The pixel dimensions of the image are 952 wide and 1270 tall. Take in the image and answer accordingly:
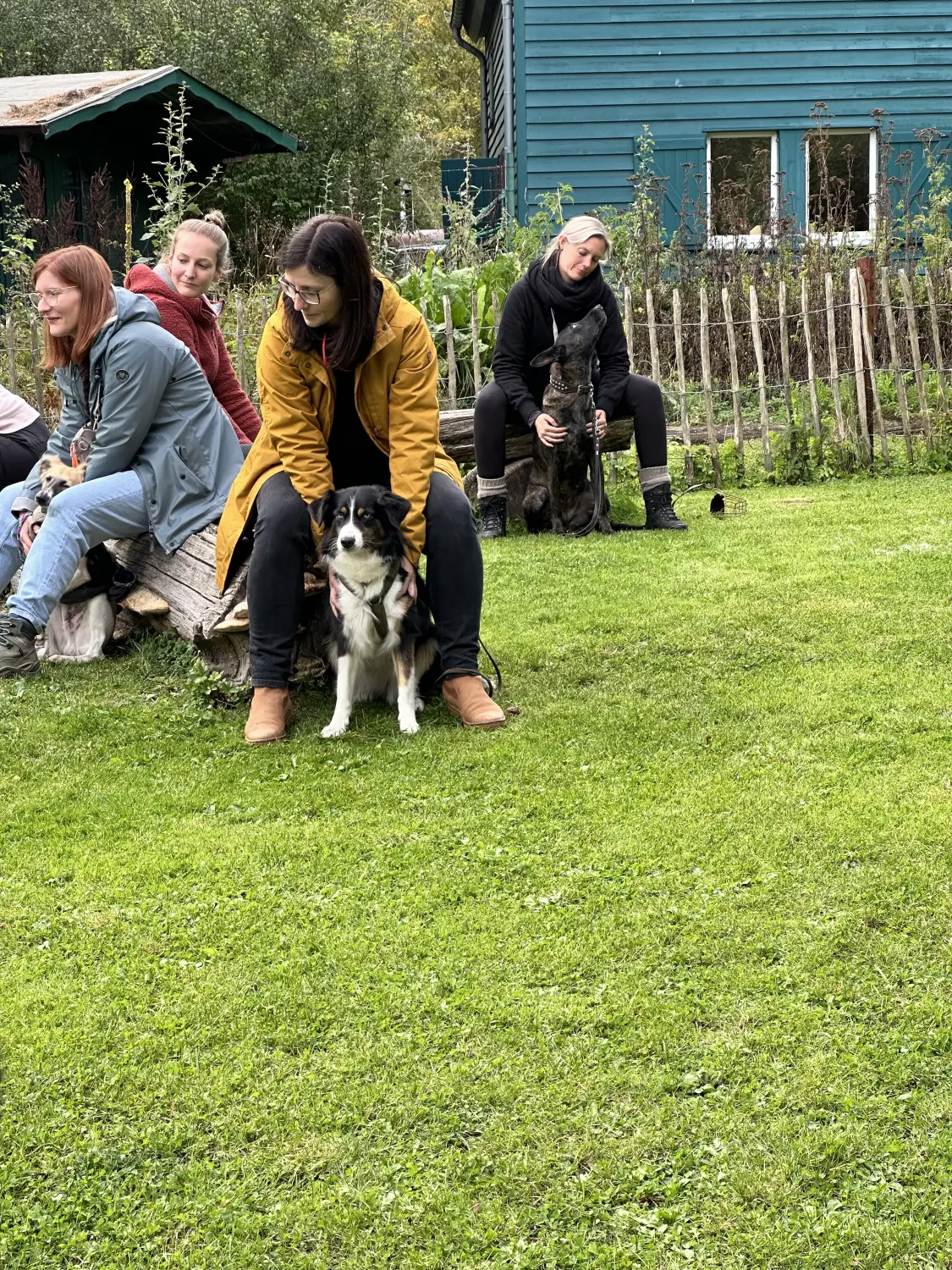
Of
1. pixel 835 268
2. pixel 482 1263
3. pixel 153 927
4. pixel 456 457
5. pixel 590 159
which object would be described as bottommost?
pixel 482 1263

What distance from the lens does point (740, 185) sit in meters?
13.6

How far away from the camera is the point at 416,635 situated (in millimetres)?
4426

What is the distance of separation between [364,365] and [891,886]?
8.02 ft

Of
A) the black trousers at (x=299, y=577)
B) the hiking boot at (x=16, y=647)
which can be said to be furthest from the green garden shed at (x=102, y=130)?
the black trousers at (x=299, y=577)

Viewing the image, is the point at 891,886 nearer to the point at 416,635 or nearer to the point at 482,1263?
the point at 482,1263

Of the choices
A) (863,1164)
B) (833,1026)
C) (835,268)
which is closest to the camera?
(863,1164)

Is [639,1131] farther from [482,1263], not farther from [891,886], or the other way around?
[891,886]

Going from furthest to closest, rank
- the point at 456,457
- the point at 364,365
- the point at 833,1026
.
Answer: the point at 456,457
the point at 364,365
the point at 833,1026

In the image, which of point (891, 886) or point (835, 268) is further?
point (835, 268)

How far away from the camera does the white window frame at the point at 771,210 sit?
12438 mm

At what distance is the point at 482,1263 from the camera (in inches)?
75.9

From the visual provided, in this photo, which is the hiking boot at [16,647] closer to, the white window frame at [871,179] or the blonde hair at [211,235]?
the blonde hair at [211,235]

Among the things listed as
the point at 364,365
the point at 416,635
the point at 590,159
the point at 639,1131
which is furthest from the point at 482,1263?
the point at 590,159

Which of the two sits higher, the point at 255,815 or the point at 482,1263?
the point at 255,815
